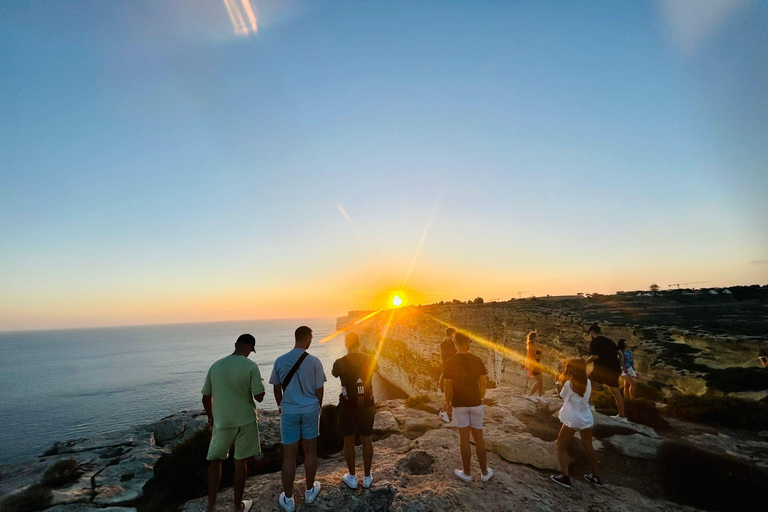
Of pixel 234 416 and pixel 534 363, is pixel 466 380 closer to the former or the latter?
pixel 234 416

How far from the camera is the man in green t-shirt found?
4531 millimetres

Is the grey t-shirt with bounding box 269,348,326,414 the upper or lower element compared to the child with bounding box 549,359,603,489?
upper

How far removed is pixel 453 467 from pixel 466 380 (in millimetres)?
2163

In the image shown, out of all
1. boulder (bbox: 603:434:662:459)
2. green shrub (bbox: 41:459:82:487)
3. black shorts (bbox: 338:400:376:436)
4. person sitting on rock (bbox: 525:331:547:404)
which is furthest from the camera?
person sitting on rock (bbox: 525:331:547:404)

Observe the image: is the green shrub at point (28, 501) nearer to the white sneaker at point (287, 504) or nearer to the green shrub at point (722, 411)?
the white sneaker at point (287, 504)

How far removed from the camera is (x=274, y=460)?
7117 mm

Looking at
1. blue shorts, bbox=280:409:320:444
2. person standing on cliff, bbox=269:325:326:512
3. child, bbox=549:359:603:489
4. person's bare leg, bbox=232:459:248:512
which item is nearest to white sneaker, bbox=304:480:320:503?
person standing on cliff, bbox=269:325:326:512

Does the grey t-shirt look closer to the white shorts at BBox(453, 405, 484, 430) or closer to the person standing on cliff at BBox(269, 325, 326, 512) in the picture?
the person standing on cliff at BBox(269, 325, 326, 512)

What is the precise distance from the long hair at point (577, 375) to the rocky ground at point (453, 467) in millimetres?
1741

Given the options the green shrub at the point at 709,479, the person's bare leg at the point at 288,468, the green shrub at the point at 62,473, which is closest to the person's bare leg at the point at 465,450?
the person's bare leg at the point at 288,468

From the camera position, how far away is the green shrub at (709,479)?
498cm

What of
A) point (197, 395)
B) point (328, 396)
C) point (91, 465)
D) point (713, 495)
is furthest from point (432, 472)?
point (197, 395)

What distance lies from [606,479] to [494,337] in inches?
1097

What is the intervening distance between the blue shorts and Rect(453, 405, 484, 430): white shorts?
2.37 metres
